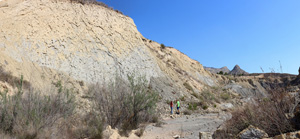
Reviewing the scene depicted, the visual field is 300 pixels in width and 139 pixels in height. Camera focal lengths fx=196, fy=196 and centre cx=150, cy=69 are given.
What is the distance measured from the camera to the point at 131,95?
27.1ft

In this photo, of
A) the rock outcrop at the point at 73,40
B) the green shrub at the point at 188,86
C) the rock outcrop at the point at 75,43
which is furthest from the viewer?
the green shrub at the point at 188,86

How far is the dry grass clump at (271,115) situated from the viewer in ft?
12.2

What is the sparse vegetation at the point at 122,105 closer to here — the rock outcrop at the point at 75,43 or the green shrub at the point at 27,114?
the green shrub at the point at 27,114

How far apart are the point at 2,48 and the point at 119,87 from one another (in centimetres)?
961

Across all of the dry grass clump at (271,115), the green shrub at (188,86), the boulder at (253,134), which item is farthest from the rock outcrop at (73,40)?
the boulder at (253,134)

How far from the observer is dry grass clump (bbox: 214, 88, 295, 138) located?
3.71m

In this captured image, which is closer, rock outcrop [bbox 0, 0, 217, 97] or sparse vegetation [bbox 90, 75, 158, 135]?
sparse vegetation [bbox 90, 75, 158, 135]

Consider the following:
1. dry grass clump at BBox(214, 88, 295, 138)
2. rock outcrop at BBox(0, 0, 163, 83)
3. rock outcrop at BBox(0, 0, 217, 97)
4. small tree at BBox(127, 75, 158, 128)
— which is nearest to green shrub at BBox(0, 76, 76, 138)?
small tree at BBox(127, 75, 158, 128)

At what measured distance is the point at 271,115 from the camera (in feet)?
13.1

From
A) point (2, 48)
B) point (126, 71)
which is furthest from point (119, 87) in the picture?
point (126, 71)

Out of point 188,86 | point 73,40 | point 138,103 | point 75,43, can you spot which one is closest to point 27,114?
point 138,103

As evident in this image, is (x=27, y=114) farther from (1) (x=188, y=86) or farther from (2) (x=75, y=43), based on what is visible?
(1) (x=188, y=86)

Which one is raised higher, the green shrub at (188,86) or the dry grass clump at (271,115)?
the green shrub at (188,86)

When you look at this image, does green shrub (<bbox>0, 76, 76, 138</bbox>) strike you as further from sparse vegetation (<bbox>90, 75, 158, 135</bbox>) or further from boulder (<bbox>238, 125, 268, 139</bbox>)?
boulder (<bbox>238, 125, 268, 139</bbox>)
